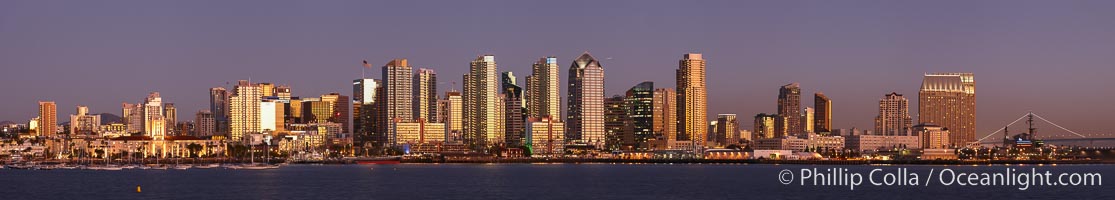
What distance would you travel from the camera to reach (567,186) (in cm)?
12612

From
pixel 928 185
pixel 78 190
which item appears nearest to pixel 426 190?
pixel 78 190

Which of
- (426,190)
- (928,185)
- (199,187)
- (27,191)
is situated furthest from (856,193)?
(27,191)

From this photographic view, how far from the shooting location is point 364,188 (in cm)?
12019

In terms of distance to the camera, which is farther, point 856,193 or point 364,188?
point 364,188

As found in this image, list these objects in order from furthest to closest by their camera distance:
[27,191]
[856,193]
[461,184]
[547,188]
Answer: [461,184] < [547,188] < [27,191] < [856,193]

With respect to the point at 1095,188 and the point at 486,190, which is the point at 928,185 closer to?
the point at 1095,188

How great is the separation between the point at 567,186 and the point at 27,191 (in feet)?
131

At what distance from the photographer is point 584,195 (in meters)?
109

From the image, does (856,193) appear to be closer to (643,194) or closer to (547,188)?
(643,194)

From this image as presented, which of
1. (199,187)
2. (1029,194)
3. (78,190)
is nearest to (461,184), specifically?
(199,187)

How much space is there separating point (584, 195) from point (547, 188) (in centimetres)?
1233

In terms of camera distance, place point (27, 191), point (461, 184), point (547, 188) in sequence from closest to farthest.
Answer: point (27, 191) < point (547, 188) < point (461, 184)

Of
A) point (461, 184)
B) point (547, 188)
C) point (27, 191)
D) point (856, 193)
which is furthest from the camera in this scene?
point (461, 184)

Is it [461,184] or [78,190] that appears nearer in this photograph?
[78,190]
